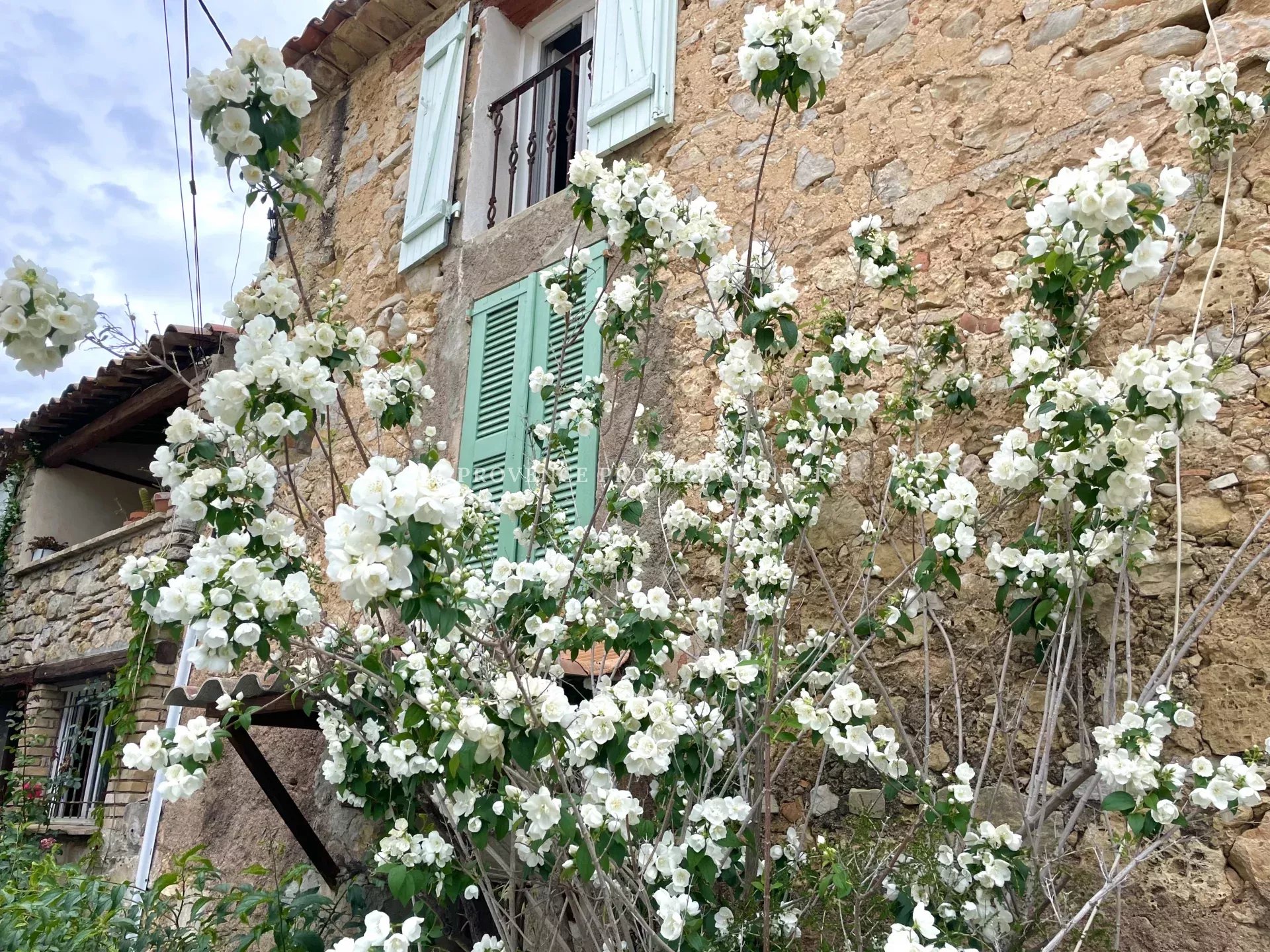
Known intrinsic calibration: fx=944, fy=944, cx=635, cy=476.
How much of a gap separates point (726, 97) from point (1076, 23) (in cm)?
144

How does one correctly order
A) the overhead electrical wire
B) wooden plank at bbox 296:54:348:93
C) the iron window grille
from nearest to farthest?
the overhead electrical wire < wooden plank at bbox 296:54:348:93 < the iron window grille

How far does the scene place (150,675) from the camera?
234 inches

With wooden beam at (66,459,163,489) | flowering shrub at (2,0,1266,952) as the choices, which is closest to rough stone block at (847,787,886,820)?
flowering shrub at (2,0,1266,952)

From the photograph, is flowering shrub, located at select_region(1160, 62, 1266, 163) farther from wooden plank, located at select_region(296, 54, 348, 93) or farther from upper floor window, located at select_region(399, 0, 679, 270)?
wooden plank, located at select_region(296, 54, 348, 93)

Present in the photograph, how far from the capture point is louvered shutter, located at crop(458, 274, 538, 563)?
4.30 m

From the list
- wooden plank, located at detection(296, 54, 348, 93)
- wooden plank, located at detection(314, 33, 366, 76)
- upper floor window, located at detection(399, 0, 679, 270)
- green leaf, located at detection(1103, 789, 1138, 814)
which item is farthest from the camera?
wooden plank, located at detection(296, 54, 348, 93)

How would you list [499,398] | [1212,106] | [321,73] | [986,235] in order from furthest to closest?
[321,73], [499,398], [986,235], [1212,106]

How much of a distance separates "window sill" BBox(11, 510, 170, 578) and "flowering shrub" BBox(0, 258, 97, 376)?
15.4 feet

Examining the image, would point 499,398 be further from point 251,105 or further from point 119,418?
point 119,418

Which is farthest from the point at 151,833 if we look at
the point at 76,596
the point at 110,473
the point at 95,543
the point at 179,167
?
the point at 110,473

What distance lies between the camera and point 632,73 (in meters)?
4.36

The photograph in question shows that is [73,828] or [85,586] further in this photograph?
[85,586]

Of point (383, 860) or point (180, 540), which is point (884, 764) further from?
point (180, 540)

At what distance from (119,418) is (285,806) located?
4.84 m
